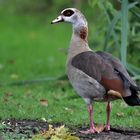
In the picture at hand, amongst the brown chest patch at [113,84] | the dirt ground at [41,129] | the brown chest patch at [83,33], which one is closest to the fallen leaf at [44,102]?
the dirt ground at [41,129]

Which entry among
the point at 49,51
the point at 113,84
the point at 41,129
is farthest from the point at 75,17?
the point at 49,51

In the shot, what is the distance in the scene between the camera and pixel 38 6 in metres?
24.7

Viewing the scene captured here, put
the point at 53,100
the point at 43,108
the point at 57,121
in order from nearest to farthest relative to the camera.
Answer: the point at 57,121 < the point at 43,108 < the point at 53,100

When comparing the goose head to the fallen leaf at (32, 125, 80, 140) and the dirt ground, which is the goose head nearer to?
the dirt ground

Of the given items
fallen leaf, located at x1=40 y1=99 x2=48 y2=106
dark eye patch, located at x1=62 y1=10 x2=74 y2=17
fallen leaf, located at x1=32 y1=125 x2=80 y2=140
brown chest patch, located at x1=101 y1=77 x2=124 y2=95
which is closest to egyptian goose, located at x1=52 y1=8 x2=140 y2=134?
brown chest patch, located at x1=101 y1=77 x2=124 y2=95

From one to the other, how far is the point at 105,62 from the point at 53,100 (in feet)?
10.0

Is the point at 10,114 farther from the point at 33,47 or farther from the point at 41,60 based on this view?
the point at 33,47

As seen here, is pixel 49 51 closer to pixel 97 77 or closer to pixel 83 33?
pixel 83 33

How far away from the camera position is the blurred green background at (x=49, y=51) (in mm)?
8594

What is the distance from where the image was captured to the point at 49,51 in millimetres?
17484

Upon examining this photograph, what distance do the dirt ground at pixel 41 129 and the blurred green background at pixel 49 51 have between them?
544 mm

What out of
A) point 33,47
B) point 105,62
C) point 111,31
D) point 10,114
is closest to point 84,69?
point 105,62

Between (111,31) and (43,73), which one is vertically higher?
(111,31)

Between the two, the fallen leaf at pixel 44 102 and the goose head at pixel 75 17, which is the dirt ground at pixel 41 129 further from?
the fallen leaf at pixel 44 102
